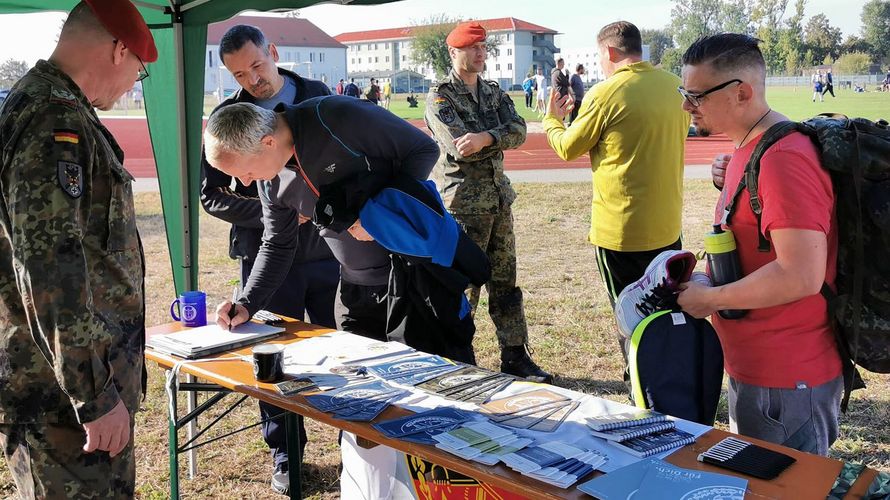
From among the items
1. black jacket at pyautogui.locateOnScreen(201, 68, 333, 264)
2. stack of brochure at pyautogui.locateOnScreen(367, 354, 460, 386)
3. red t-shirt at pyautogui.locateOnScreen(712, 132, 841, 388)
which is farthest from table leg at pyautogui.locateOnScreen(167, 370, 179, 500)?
red t-shirt at pyautogui.locateOnScreen(712, 132, 841, 388)

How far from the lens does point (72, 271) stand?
1.57 metres

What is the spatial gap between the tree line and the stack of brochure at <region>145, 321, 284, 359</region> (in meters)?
36.8

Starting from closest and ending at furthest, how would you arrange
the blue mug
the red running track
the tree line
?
the blue mug, the red running track, the tree line

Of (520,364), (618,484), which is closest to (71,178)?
(618,484)

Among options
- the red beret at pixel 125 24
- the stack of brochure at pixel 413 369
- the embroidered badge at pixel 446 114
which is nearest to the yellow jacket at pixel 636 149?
the embroidered badge at pixel 446 114

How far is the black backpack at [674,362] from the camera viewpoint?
1.85 metres

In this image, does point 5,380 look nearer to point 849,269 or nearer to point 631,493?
point 631,493

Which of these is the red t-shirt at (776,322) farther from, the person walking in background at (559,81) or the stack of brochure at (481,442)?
the person walking in background at (559,81)

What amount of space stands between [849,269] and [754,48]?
549 mm

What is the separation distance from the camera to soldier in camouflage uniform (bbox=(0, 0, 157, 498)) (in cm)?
156

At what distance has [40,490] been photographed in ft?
5.65

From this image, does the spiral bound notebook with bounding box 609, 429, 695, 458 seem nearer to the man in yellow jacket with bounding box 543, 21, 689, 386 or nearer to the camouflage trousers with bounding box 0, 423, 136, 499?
the camouflage trousers with bounding box 0, 423, 136, 499

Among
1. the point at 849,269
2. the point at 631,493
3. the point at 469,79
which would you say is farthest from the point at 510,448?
the point at 469,79

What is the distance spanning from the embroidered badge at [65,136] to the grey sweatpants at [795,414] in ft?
5.31
